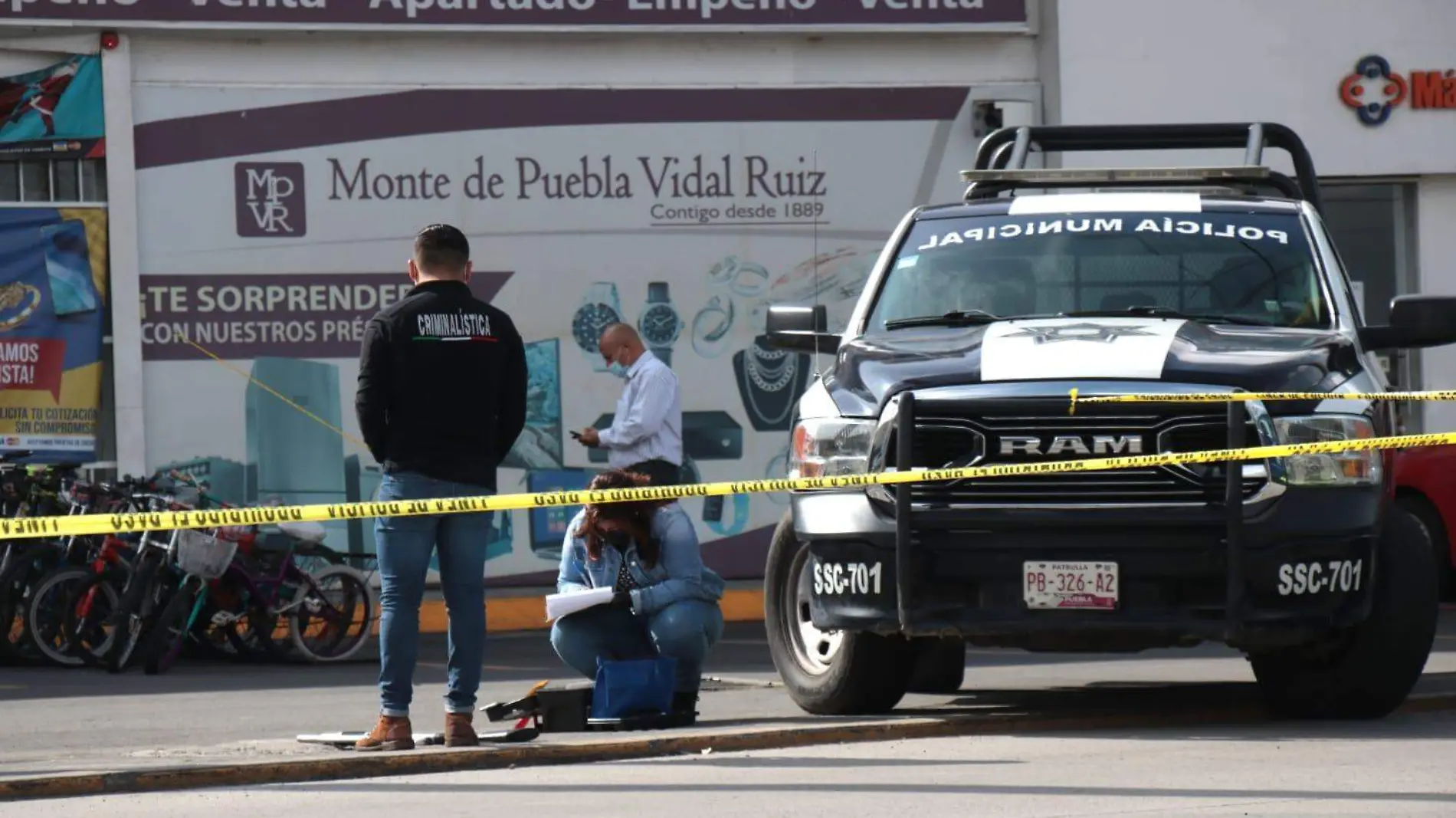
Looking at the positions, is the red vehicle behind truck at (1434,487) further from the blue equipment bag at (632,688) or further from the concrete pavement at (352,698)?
the blue equipment bag at (632,688)

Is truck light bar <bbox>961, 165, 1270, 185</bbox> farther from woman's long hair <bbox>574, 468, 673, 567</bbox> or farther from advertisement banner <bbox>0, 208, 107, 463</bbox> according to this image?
advertisement banner <bbox>0, 208, 107, 463</bbox>

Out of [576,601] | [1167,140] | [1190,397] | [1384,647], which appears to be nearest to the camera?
[1190,397]

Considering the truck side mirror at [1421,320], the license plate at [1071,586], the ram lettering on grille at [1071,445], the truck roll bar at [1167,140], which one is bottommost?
the license plate at [1071,586]

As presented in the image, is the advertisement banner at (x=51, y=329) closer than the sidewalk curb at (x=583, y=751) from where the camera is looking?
No

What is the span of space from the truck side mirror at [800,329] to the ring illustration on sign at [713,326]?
7.01 metres

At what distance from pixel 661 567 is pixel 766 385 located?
8.02m

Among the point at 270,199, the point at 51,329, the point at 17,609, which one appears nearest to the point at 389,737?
the point at 17,609

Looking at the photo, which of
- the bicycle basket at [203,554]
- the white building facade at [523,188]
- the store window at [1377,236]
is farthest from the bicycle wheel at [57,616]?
the store window at [1377,236]

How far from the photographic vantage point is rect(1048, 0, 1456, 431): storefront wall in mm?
18219

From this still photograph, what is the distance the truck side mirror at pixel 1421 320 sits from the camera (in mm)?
9664

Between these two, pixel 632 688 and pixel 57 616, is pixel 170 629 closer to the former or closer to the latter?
pixel 57 616

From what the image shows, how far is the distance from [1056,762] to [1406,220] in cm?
1169

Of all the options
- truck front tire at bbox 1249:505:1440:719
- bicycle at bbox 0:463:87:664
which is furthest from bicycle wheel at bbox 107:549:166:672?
truck front tire at bbox 1249:505:1440:719

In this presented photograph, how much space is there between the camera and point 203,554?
13.5m
